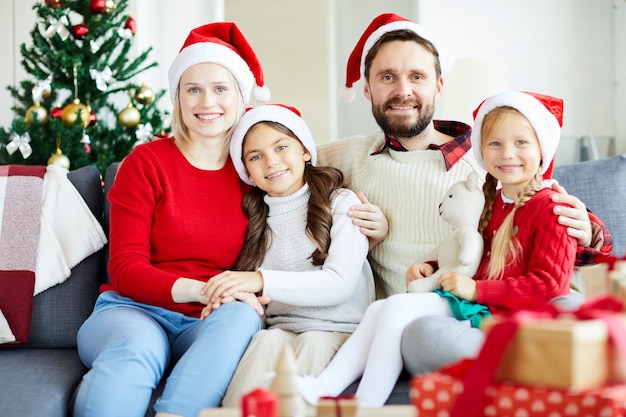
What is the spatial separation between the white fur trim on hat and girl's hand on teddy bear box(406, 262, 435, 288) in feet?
2.46

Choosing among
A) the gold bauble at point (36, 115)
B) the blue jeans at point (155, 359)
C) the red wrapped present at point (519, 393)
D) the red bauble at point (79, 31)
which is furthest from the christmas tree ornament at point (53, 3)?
the red wrapped present at point (519, 393)

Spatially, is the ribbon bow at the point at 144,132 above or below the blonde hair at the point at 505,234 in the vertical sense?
above

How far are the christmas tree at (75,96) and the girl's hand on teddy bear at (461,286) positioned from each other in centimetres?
207

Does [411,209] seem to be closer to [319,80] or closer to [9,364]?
[9,364]

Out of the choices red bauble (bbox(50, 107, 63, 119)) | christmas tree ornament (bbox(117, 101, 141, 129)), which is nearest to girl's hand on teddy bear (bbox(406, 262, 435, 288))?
christmas tree ornament (bbox(117, 101, 141, 129))

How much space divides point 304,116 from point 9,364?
2.93 meters

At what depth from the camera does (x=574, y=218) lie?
1680 millimetres

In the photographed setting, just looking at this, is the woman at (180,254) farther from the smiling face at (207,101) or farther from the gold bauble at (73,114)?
the gold bauble at (73,114)

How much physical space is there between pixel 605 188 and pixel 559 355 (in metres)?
1.31

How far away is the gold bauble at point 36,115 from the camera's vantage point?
335 cm

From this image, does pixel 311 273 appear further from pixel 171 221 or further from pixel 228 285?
pixel 171 221

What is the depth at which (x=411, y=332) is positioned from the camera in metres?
1.62

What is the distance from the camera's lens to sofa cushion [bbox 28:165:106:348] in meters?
2.09

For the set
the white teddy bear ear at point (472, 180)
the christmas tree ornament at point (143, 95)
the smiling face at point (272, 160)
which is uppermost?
the christmas tree ornament at point (143, 95)
